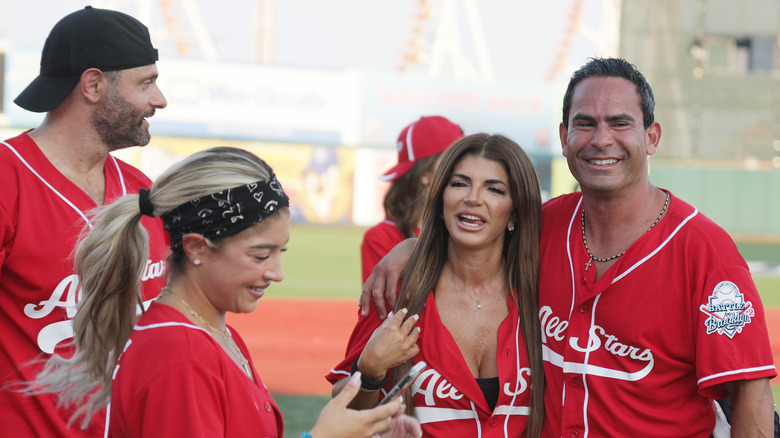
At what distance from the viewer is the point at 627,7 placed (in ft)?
40.1

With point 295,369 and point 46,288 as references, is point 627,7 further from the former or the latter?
point 46,288

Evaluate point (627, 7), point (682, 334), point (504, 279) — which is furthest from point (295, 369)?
point (627, 7)

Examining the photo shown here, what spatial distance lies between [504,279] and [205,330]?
1.46 m

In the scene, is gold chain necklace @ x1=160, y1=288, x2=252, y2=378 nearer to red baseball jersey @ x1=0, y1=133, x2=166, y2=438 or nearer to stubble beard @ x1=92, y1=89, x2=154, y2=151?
red baseball jersey @ x1=0, y1=133, x2=166, y2=438

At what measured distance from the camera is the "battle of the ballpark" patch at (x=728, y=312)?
238 centimetres

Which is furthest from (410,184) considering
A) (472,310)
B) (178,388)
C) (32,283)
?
(178,388)

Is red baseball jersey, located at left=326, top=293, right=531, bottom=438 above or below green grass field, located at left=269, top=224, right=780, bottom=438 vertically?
above

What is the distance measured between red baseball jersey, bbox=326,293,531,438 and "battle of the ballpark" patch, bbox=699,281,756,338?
0.67 meters

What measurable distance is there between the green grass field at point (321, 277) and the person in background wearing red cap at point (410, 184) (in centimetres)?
212

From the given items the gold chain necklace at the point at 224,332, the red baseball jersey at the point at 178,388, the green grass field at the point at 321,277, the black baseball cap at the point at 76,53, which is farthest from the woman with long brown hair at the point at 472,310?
the green grass field at the point at 321,277

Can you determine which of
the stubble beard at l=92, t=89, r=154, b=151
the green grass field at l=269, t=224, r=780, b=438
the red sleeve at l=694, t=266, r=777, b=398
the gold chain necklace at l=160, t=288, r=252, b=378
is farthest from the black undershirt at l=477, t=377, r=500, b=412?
the green grass field at l=269, t=224, r=780, b=438

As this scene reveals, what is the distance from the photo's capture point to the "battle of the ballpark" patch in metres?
2.38

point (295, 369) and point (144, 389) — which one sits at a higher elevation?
point (144, 389)

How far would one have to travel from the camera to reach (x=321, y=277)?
50.9ft
